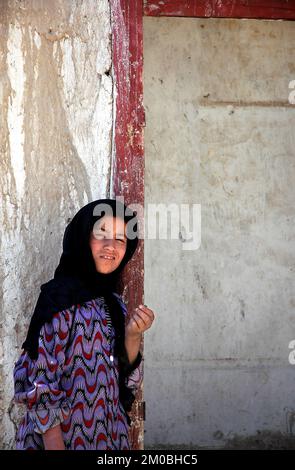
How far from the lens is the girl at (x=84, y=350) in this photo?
113 inches

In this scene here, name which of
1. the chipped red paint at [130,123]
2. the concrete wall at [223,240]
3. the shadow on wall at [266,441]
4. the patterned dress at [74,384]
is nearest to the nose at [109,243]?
the patterned dress at [74,384]

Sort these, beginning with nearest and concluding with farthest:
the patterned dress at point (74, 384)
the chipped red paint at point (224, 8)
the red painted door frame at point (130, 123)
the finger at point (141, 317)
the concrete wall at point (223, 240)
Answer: the patterned dress at point (74, 384), the finger at point (141, 317), the red painted door frame at point (130, 123), the chipped red paint at point (224, 8), the concrete wall at point (223, 240)

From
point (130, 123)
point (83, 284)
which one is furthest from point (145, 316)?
point (130, 123)

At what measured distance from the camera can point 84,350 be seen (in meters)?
2.97

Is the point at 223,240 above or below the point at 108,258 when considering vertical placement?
above

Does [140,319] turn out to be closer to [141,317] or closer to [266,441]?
[141,317]

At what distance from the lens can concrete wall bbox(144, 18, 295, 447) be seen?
16.7 feet

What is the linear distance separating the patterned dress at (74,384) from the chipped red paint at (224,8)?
1.87 m

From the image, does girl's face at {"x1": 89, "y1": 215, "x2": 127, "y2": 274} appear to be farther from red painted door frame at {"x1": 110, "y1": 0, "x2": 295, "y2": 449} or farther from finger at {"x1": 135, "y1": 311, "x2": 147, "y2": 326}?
red painted door frame at {"x1": 110, "y1": 0, "x2": 295, "y2": 449}

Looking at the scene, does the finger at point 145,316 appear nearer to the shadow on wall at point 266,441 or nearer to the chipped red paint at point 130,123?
the chipped red paint at point 130,123

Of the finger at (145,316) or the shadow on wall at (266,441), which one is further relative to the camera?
the shadow on wall at (266,441)

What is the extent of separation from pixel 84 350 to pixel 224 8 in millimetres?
2246

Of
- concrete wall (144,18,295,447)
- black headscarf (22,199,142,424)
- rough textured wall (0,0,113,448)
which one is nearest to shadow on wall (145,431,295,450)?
concrete wall (144,18,295,447)

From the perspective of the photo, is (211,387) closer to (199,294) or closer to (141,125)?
(199,294)
